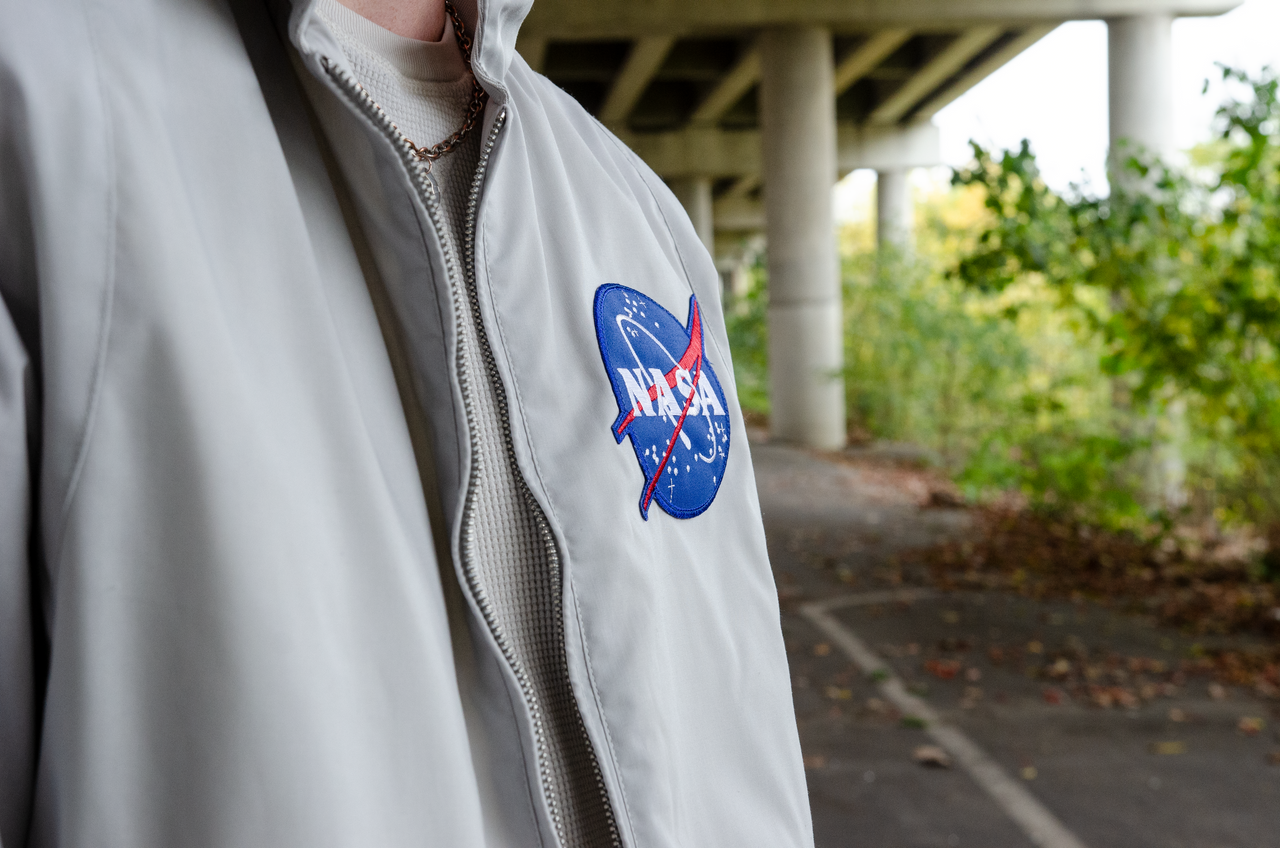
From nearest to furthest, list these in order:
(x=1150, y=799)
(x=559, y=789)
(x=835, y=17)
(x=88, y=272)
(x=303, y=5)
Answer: (x=88, y=272)
(x=303, y=5)
(x=559, y=789)
(x=1150, y=799)
(x=835, y=17)

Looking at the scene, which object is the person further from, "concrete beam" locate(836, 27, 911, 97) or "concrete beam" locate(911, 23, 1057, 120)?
"concrete beam" locate(836, 27, 911, 97)

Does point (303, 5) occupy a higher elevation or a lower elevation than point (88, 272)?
higher

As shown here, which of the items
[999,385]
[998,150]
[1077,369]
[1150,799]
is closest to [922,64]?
[999,385]

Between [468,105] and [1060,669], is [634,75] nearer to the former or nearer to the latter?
[1060,669]

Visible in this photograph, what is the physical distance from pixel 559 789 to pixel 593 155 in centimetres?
64

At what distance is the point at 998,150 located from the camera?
630 centimetres

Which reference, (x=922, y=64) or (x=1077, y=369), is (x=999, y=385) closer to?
(x=1077, y=369)

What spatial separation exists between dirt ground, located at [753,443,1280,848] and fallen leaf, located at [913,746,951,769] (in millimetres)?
46

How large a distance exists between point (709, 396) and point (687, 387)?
42mm

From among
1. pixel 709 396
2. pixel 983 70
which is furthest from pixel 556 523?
pixel 983 70

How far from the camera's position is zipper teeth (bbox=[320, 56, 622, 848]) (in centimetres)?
81

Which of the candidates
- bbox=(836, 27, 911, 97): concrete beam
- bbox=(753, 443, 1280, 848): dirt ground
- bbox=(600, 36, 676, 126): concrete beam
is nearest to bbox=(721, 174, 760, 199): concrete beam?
bbox=(600, 36, 676, 126): concrete beam

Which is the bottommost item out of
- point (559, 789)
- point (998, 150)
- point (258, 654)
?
point (559, 789)

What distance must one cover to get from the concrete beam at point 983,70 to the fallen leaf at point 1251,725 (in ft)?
44.3
